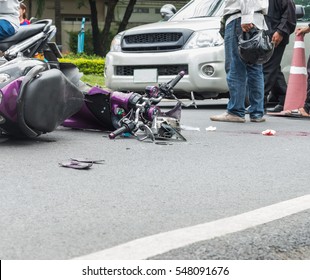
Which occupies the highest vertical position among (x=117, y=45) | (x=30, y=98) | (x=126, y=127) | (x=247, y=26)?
(x=247, y=26)

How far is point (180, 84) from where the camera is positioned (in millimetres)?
11031

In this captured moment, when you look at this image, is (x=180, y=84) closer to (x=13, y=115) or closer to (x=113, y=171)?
(x=13, y=115)

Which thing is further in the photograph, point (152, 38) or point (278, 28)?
point (152, 38)

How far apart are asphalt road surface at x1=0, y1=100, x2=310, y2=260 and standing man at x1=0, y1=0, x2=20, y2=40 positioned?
100 cm

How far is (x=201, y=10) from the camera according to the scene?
12.2 metres

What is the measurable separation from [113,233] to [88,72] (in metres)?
20.3

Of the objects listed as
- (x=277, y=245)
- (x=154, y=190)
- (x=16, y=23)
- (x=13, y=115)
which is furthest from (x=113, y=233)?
(x=16, y=23)

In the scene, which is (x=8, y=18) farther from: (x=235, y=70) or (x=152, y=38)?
(x=152, y=38)

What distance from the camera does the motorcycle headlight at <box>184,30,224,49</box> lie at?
11.0 meters

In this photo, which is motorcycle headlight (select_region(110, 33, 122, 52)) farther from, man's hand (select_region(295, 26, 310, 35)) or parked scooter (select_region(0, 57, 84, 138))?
parked scooter (select_region(0, 57, 84, 138))

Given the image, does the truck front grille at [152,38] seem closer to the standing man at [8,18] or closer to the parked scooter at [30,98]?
the standing man at [8,18]

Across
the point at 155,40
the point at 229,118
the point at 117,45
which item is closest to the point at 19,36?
the point at 229,118

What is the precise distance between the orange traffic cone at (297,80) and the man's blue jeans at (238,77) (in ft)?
5.22

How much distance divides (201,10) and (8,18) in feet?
15.9
